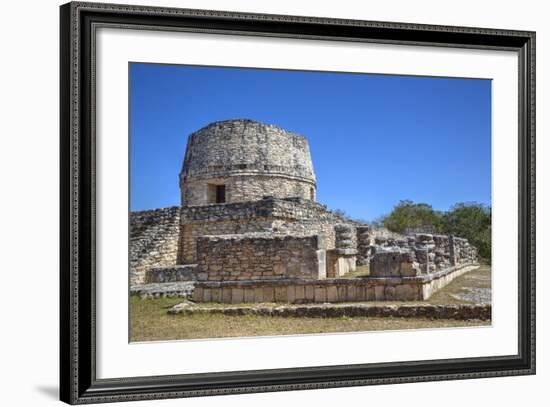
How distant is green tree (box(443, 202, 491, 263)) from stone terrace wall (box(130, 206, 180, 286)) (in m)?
3.92

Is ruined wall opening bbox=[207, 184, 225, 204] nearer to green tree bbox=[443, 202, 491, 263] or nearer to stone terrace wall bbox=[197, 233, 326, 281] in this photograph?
stone terrace wall bbox=[197, 233, 326, 281]

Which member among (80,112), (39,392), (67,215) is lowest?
(39,392)

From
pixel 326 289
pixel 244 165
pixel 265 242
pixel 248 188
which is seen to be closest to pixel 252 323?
pixel 326 289

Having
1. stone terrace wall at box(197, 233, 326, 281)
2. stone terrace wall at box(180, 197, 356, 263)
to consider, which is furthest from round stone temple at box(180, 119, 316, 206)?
stone terrace wall at box(197, 233, 326, 281)

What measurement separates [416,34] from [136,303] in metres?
3.98

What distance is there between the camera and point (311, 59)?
7.33m

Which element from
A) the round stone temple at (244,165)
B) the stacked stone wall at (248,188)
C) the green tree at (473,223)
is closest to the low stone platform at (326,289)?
the green tree at (473,223)

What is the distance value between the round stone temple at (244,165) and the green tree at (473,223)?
2652 millimetres

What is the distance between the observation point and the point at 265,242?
10.7m

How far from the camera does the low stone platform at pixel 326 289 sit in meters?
8.99

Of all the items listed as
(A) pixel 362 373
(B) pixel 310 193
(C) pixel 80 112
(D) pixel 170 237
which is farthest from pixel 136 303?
(B) pixel 310 193

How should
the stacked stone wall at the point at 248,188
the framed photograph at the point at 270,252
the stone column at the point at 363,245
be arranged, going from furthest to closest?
1. the stacked stone wall at the point at 248,188
2. the stone column at the point at 363,245
3. the framed photograph at the point at 270,252

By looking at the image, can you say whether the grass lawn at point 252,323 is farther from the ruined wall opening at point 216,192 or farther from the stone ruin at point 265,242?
the ruined wall opening at point 216,192

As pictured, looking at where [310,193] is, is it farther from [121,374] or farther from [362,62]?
[121,374]
